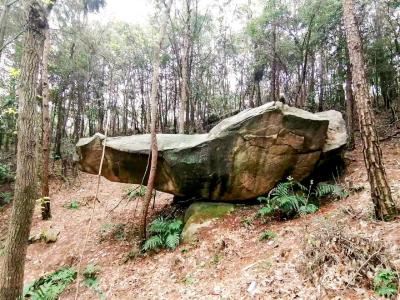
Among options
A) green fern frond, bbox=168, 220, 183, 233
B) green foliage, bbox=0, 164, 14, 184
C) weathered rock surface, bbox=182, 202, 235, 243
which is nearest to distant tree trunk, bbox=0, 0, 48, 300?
green fern frond, bbox=168, 220, 183, 233

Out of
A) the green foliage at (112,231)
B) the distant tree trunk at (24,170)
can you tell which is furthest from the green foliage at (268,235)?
the distant tree trunk at (24,170)

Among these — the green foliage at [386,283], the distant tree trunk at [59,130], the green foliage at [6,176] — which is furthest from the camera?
the distant tree trunk at [59,130]

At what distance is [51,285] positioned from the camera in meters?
7.59

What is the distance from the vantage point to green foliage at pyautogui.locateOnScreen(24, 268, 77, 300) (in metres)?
7.04

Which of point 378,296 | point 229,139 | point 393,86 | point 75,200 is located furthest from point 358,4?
point 75,200

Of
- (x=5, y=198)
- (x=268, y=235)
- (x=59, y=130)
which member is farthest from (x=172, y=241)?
(x=59, y=130)

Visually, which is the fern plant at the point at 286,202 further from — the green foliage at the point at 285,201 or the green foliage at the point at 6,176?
the green foliage at the point at 6,176

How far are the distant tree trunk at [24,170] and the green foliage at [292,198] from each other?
513cm

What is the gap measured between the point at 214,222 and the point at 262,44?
45.9 feet

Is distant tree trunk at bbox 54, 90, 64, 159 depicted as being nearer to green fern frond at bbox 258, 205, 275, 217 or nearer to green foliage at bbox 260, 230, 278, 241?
green fern frond at bbox 258, 205, 275, 217

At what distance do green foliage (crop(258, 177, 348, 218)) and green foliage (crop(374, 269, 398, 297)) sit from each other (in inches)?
107

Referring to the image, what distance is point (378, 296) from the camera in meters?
4.07

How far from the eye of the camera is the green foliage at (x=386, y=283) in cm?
404

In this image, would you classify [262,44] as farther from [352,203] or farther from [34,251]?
[34,251]
